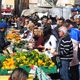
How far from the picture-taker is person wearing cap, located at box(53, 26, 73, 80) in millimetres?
9319

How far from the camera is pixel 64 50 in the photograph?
940cm

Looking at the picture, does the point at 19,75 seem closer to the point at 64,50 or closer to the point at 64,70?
the point at 64,50

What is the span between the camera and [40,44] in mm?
10844

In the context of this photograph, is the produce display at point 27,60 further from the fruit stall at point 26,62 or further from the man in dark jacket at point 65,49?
the man in dark jacket at point 65,49

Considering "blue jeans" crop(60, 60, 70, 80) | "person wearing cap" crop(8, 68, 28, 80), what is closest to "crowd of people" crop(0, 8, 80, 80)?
"blue jeans" crop(60, 60, 70, 80)

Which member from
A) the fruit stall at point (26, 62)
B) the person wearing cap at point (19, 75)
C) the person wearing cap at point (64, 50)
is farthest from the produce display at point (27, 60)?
the person wearing cap at point (19, 75)

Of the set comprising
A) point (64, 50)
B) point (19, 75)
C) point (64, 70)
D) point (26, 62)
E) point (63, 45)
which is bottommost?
point (64, 70)

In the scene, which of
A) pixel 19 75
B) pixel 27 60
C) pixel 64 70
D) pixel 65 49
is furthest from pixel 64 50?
pixel 19 75

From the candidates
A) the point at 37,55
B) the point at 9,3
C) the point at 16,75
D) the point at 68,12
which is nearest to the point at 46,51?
the point at 37,55

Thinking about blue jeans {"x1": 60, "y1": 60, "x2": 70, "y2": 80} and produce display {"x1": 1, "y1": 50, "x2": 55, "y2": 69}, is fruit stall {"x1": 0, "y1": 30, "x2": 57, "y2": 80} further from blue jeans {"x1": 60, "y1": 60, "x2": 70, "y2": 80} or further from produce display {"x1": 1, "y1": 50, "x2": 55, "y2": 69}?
blue jeans {"x1": 60, "y1": 60, "x2": 70, "y2": 80}

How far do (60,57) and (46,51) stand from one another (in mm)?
693

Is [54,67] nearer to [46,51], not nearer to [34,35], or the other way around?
A: [46,51]

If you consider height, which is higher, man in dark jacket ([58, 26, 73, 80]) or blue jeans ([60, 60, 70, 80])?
man in dark jacket ([58, 26, 73, 80])

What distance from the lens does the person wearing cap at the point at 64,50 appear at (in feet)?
30.6
